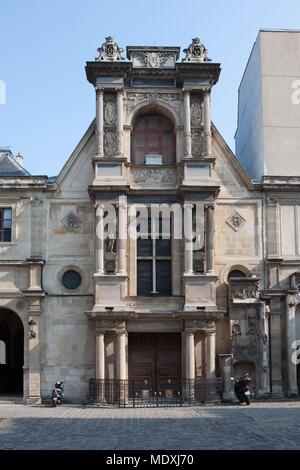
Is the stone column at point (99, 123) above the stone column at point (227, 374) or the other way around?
above

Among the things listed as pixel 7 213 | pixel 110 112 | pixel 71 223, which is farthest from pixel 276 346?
pixel 7 213

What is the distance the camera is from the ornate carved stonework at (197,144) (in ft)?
125

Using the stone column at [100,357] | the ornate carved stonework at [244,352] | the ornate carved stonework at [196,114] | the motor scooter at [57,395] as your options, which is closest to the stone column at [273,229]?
the ornate carved stonework at [244,352]

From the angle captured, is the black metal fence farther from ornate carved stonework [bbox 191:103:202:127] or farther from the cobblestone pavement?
ornate carved stonework [bbox 191:103:202:127]

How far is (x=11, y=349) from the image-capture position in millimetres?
44812

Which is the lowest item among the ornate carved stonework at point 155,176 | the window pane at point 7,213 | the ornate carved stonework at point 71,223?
the ornate carved stonework at point 71,223

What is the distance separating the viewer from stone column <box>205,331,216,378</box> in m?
36.0

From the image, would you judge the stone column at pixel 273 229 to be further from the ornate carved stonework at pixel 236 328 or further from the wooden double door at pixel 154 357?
the wooden double door at pixel 154 357

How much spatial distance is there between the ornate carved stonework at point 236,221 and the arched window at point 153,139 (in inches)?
163

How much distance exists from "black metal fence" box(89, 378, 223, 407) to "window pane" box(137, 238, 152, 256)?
633cm

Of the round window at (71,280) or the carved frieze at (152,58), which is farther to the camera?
the carved frieze at (152,58)

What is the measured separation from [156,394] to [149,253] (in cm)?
708

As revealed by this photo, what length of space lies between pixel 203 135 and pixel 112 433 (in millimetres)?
18701

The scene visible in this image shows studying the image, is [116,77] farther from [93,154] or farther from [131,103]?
[93,154]
